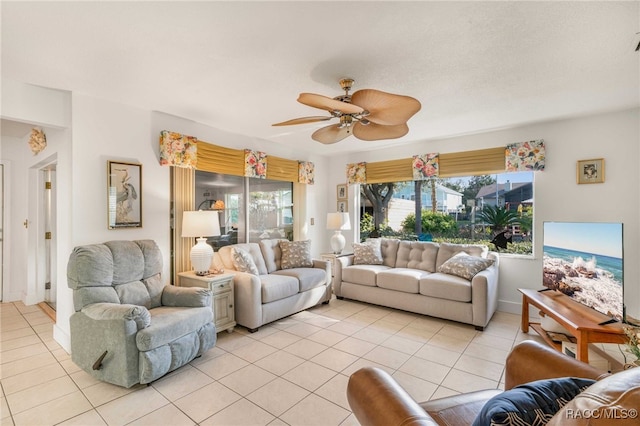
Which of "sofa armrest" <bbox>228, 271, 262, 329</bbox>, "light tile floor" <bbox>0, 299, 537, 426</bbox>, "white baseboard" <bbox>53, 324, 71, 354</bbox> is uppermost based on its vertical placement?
"sofa armrest" <bbox>228, 271, 262, 329</bbox>

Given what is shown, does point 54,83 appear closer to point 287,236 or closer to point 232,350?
point 232,350

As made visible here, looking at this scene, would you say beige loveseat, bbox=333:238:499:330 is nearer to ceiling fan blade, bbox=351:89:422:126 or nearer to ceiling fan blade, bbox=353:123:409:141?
ceiling fan blade, bbox=353:123:409:141

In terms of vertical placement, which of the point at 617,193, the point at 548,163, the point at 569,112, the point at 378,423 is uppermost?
the point at 569,112

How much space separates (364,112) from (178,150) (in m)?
2.36

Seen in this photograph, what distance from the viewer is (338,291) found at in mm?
4605

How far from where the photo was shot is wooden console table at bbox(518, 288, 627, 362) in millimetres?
2260

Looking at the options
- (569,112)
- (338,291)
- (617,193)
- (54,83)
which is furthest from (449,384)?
(54,83)

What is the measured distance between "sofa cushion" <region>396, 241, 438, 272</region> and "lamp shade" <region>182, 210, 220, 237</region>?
2.76 m

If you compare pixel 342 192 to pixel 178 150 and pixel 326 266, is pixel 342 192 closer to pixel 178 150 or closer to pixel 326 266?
pixel 326 266

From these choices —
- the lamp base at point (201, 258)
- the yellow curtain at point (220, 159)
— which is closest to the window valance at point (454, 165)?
the yellow curtain at point (220, 159)

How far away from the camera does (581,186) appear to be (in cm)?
360

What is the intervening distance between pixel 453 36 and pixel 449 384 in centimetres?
253

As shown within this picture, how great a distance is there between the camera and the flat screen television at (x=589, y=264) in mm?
2453

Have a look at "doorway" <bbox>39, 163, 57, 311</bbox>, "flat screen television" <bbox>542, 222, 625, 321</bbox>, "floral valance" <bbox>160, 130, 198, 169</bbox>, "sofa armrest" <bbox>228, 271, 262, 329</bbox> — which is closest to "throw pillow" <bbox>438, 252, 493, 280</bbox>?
"flat screen television" <bbox>542, 222, 625, 321</bbox>
